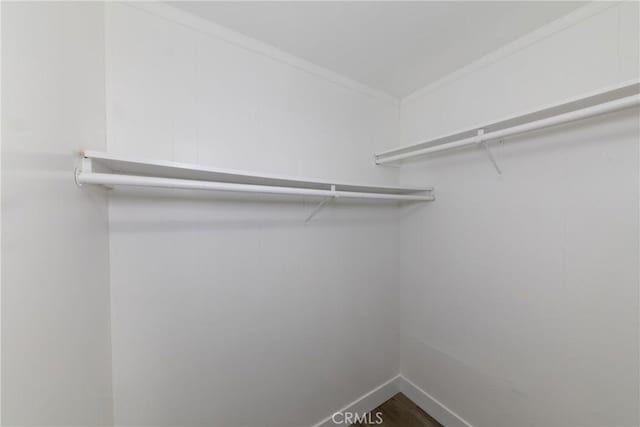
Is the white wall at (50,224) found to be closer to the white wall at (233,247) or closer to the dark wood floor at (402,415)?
the white wall at (233,247)

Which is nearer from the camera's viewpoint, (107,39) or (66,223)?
(66,223)

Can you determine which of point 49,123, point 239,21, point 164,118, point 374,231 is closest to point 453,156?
point 374,231

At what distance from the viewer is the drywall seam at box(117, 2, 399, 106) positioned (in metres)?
0.94

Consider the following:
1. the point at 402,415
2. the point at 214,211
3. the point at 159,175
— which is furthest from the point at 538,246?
the point at 159,175

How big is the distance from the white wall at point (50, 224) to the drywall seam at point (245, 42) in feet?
0.86

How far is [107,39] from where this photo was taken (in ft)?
2.80

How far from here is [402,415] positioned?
5.05 feet

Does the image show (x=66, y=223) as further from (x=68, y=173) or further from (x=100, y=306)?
(x=100, y=306)

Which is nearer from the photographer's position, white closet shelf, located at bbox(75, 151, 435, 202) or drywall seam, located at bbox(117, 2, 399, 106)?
white closet shelf, located at bbox(75, 151, 435, 202)

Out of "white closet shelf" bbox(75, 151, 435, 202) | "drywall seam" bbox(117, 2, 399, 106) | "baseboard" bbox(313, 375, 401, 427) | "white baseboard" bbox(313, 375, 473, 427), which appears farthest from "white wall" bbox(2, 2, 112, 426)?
"white baseboard" bbox(313, 375, 473, 427)

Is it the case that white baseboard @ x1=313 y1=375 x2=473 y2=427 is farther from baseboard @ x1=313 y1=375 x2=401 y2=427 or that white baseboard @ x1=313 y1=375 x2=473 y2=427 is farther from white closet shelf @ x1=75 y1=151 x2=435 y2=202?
white closet shelf @ x1=75 y1=151 x2=435 y2=202

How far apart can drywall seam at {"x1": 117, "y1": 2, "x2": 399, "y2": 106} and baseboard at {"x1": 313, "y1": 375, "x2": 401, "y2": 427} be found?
84.1 inches

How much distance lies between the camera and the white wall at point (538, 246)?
896 millimetres

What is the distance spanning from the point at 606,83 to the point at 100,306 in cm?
213
